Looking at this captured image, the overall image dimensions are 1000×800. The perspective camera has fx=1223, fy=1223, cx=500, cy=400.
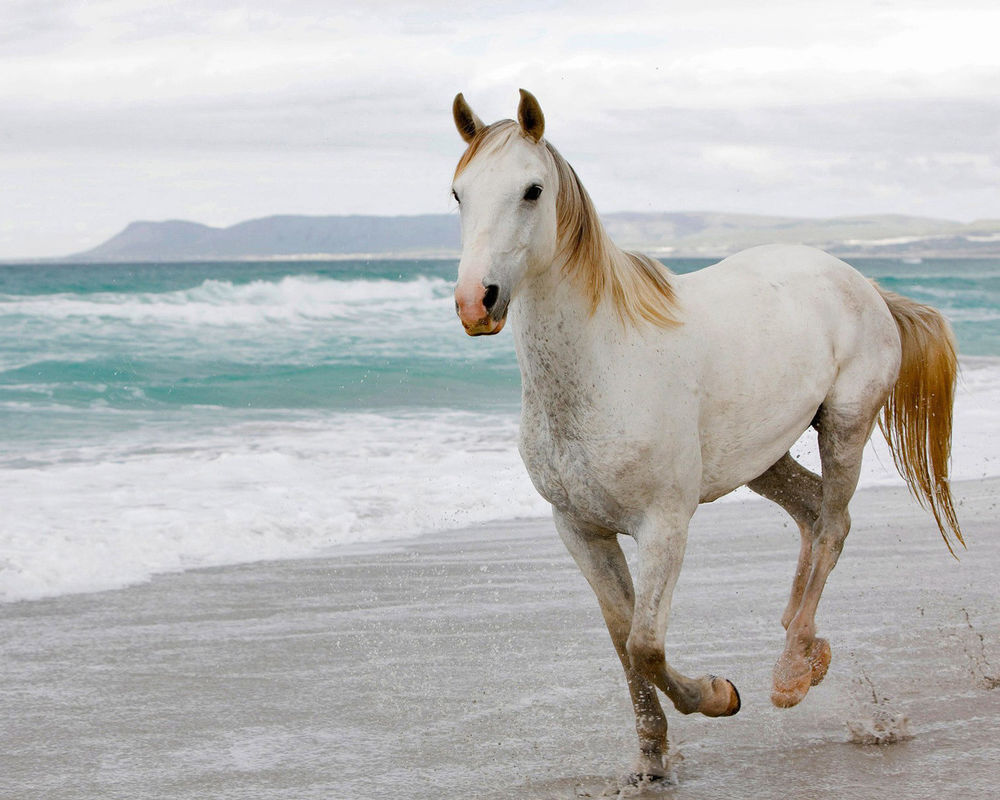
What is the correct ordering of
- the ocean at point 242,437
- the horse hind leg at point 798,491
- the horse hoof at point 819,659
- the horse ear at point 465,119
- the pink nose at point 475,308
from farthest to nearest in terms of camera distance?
the ocean at point 242,437
the horse hind leg at point 798,491
the horse hoof at point 819,659
the horse ear at point 465,119
the pink nose at point 475,308

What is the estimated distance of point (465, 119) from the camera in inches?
118

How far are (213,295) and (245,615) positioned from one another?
2814 cm

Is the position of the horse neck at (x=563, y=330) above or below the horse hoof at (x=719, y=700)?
above

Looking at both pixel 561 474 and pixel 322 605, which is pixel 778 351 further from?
pixel 322 605

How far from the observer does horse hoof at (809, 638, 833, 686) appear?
3.82 meters

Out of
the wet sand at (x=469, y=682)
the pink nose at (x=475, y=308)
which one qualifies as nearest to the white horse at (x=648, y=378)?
the pink nose at (x=475, y=308)

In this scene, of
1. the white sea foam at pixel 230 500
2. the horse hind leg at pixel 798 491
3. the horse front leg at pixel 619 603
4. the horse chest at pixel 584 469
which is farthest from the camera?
the white sea foam at pixel 230 500

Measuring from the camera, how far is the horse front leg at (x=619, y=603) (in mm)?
3365

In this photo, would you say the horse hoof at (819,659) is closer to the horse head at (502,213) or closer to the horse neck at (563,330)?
the horse neck at (563,330)

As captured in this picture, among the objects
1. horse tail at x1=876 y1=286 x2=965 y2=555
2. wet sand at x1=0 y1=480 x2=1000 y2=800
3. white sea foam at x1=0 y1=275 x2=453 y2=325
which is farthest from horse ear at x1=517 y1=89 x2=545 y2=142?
white sea foam at x1=0 y1=275 x2=453 y2=325

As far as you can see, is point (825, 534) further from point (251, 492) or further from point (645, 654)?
point (251, 492)

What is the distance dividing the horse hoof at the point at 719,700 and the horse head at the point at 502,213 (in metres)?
1.32

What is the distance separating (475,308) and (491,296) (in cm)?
7

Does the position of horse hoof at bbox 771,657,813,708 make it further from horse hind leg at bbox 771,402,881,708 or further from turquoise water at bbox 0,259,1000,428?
turquoise water at bbox 0,259,1000,428
